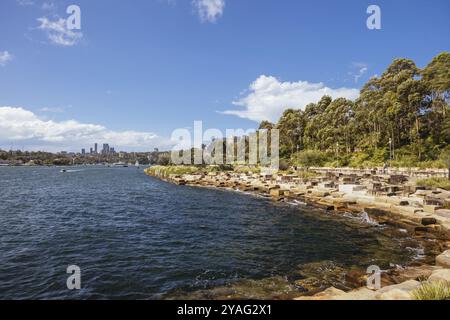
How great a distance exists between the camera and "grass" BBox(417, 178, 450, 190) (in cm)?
2669

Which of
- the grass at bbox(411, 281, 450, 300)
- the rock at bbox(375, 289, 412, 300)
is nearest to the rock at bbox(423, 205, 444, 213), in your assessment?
the grass at bbox(411, 281, 450, 300)

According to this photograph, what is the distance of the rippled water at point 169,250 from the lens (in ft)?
35.0

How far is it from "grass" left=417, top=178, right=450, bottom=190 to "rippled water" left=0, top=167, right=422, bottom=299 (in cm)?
1321

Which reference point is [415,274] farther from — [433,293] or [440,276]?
[433,293]

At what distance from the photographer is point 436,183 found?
27844 millimetres

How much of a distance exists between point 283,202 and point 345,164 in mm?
38467

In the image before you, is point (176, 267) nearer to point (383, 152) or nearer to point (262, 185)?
point (262, 185)

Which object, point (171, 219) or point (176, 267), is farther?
point (171, 219)

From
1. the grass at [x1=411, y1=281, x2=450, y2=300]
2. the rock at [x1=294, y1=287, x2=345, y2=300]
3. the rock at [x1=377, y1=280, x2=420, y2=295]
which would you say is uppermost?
the grass at [x1=411, y1=281, x2=450, y2=300]

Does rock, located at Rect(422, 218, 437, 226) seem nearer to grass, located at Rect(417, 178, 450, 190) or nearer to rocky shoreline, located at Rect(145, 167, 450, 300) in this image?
rocky shoreline, located at Rect(145, 167, 450, 300)

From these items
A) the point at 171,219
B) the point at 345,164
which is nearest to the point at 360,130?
the point at 345,164

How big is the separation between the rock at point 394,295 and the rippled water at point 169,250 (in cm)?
368

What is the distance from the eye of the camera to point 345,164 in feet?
209

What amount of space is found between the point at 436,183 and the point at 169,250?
28116mm
